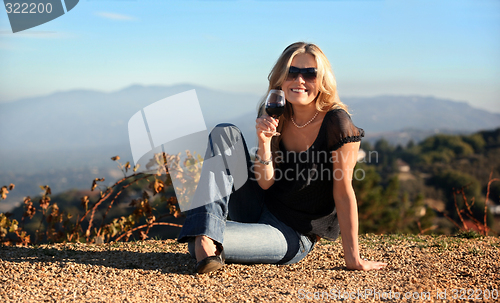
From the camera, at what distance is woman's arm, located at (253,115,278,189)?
3014mm

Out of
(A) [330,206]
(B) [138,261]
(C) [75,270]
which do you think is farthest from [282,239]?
(C) [75,270]

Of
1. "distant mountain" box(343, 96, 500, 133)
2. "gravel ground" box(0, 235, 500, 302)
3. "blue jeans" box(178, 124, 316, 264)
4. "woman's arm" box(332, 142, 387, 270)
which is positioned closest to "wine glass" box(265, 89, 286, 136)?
"blue jeans" box(178, 124, 316, 264)

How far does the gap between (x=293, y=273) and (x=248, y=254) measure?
40 cm

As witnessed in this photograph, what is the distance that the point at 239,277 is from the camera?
3014 millimetres

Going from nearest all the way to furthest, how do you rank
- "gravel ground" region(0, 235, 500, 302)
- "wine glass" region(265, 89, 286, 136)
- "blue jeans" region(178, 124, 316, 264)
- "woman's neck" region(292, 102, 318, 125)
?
"gravel ground" region(0, 235, 500, 302)
"blue jeans" region(178, 124, 316, 264)
"wine glass" region(265, 89, 286, 136)
"woman's neck" region(292, 102, 318, 125)

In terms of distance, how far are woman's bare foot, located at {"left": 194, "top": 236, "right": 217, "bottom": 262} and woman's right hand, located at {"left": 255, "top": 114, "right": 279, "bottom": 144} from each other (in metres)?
0.88

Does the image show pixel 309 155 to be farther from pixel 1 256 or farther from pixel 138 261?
pixel 1 256

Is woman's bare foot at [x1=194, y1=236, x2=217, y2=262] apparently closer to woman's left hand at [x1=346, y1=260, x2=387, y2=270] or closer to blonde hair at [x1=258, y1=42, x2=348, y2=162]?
woman's left hand at [x1=346, y1=260, x2=387, y2=270]

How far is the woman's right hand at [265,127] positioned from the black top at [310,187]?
44cm

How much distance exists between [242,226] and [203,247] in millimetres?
421

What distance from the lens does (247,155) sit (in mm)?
3324

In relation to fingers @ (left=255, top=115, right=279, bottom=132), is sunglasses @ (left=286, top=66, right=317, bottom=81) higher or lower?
higher

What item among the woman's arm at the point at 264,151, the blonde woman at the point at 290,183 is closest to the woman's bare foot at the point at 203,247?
the blonde woman at the point at 290,183

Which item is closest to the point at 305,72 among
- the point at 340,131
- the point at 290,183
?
the point at 340,131
